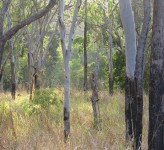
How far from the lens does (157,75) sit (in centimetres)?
490

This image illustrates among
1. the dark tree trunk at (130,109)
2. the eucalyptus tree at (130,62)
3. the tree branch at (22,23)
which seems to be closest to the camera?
the eucalyptus tree at (130,62)

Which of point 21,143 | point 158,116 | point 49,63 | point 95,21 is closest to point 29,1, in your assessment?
point 95,21

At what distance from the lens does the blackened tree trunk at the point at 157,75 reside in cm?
489

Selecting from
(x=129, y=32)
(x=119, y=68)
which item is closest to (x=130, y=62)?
(x=129, y=32)

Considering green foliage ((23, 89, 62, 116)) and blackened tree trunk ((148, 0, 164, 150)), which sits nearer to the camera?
blackened tree trunk ((148, 0, 164, 150))

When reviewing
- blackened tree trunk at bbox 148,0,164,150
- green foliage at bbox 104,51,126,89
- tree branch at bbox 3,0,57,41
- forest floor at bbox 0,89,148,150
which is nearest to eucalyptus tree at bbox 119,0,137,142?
forest floor at bbox 0,89,148,150

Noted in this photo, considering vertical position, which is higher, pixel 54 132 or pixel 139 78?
pixel 139 78

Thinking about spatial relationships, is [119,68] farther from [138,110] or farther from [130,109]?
[138,110]

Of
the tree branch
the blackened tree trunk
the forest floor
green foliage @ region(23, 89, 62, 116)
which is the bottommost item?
the forest floor

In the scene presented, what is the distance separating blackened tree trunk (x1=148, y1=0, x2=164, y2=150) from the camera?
4890 millimetres

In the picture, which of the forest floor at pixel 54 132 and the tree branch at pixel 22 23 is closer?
the forest floor at pixel 54 132

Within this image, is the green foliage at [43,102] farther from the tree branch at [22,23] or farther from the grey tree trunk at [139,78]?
the grey tree trunk at [139,78]

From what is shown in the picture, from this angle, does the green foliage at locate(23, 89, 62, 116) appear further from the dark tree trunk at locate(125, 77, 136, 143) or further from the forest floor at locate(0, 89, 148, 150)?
the dark tree trunk at locate(125, 77, 136, 143)

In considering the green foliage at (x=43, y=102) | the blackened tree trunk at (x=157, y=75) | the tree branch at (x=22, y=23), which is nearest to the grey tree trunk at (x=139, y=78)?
the blackened tree trunk at (x=157, y=75)
